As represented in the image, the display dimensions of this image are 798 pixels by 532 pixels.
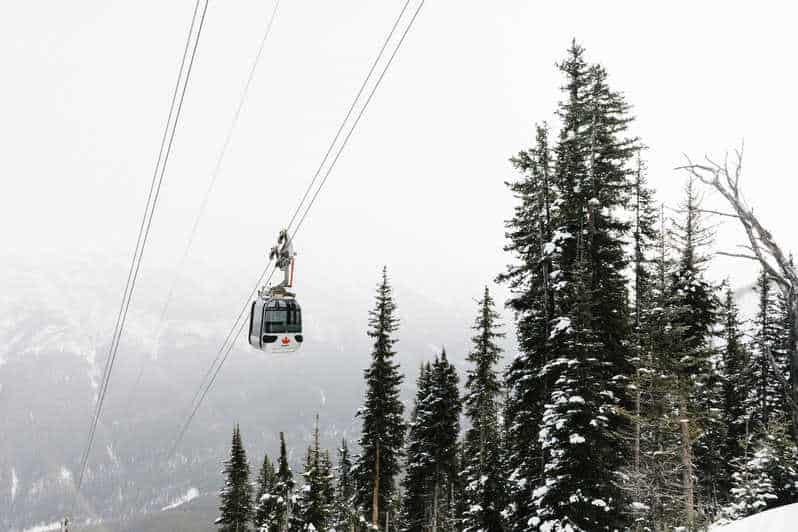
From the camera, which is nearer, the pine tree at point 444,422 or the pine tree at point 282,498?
the pine tree at point 444,422

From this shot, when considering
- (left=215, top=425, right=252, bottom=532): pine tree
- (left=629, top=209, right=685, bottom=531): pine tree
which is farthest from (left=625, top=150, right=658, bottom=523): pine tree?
(left=215, top=425, right=252, bottom=532): pine tree

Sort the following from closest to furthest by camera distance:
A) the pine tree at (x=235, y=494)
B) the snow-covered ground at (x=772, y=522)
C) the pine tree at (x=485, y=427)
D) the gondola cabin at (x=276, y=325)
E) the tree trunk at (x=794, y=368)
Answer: the tree trunk at (x=794, y=368), the snow-covered ground at (x=772, y=522), the gondola cabin at (x=276, y=325), the pine tree at (x=485, y=427), the pine tree at (x=235, y=494)

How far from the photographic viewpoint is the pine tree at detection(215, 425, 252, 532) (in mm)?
48469

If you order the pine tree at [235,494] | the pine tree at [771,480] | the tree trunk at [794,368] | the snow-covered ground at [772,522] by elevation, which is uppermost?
the tree trunk at [794,368]

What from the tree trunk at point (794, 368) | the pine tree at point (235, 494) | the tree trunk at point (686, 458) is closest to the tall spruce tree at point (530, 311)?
the tree trunk at point (686, 458)

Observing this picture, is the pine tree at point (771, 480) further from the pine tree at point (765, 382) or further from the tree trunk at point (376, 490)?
the tree trunk at point (376, 490)

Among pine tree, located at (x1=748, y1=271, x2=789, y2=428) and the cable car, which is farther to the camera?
pine tree, located at (x1=748, y1=271, x2=789, y2=428)

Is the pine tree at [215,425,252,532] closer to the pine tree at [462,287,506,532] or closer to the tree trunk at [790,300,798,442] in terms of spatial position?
the pine tree at [462,287,506,532]

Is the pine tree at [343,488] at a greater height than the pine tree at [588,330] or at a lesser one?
lesser

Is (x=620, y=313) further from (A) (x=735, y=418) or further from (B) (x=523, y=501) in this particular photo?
(A) (x=735, y=418)

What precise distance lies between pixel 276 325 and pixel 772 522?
1369 centimetres

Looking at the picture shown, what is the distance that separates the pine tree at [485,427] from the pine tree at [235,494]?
83.4 feet

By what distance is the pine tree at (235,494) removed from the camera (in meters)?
48.5

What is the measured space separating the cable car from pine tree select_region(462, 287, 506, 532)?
599 inches
